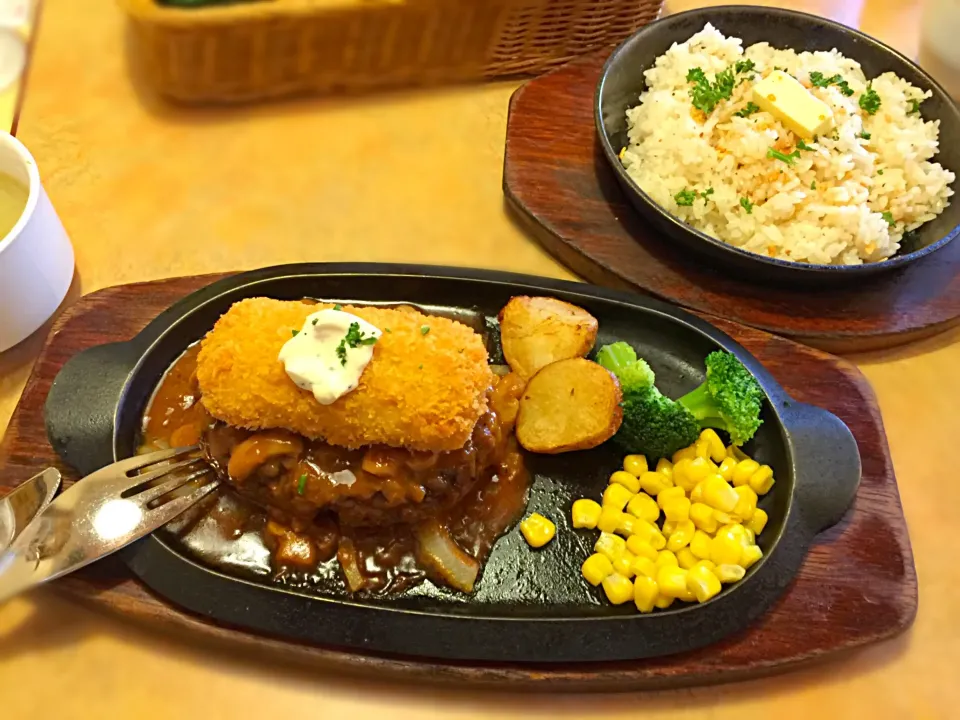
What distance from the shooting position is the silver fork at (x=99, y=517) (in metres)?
1.59

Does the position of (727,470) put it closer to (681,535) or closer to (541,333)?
(681,535)

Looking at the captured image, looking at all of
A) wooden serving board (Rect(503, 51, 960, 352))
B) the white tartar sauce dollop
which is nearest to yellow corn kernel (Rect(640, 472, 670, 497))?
wooden serving board (Rect(503, 51, 960, 352))

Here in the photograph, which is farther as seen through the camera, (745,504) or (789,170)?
(789,170)

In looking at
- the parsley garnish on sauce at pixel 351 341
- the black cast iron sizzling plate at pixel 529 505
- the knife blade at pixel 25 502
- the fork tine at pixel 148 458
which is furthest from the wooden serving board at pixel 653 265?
the knife blade at pixel 25 502

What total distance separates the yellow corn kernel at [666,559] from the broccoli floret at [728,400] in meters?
0.34

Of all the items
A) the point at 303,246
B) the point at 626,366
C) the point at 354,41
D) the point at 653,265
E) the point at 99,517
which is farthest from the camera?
the point at 354,41

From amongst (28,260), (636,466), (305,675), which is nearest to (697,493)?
(636,466)

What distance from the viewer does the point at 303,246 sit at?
8.07 feet

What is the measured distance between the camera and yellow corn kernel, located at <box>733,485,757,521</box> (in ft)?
5.99

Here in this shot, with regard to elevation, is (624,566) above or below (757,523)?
below

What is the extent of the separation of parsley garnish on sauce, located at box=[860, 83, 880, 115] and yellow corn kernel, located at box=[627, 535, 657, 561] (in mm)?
1704

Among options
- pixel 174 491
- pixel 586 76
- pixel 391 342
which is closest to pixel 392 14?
pixel 586 76

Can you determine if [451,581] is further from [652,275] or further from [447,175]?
[447,175]

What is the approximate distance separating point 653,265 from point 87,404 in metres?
1.55
